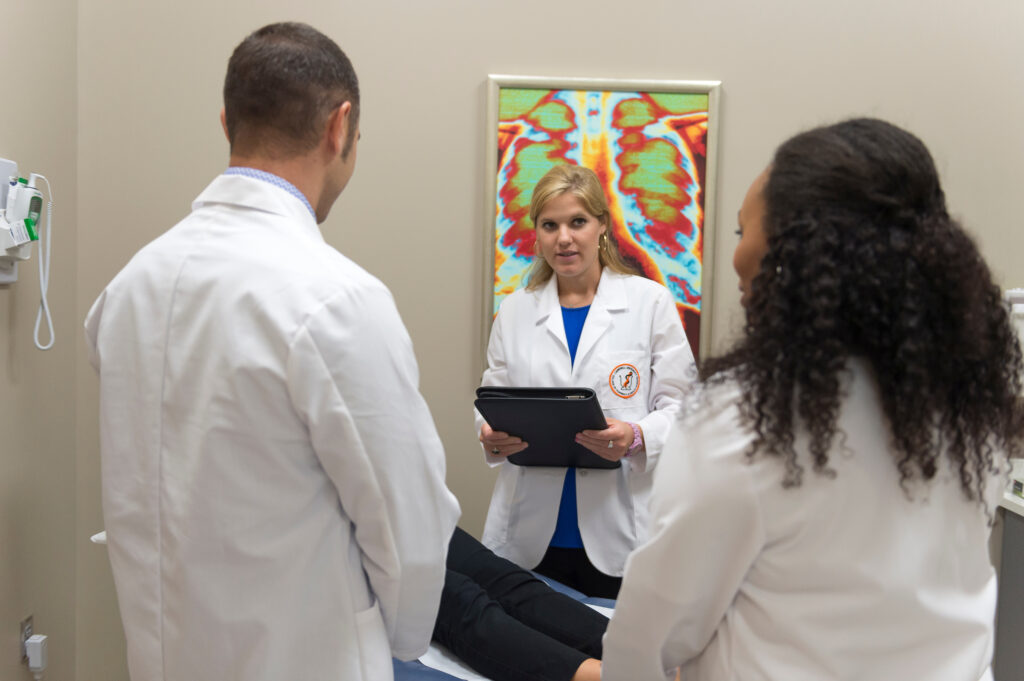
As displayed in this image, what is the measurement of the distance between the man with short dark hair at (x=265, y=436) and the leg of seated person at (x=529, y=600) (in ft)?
2.13

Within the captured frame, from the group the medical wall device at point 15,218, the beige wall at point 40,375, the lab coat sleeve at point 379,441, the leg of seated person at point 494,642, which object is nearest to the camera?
the lab coat sleeve at point 379,441

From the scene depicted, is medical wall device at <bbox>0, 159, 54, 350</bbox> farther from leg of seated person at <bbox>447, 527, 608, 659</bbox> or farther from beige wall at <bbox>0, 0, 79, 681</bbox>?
leg of seated person at <bbox>447, 527, 608, 659</bbox>

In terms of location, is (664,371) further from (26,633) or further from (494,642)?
(26,633)

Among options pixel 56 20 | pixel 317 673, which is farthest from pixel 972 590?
pixel 56 20

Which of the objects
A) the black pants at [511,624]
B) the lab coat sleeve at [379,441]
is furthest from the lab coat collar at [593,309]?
the lab coat sleeve at [379,441]

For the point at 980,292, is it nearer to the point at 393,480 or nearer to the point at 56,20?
the point at 393,480

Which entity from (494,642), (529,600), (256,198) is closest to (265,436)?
(256,198)

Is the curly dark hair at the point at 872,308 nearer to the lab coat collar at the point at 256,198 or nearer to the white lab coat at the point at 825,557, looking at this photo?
the white lab coat at the point at 825,557

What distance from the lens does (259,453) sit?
93 centimetres

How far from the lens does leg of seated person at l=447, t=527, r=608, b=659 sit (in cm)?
161

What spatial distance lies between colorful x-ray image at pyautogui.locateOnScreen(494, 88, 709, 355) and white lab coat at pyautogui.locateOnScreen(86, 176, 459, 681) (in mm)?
1418

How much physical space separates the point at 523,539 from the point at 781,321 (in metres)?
1.39

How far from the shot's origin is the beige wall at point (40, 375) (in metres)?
1.83

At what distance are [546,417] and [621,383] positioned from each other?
40 centimetres
